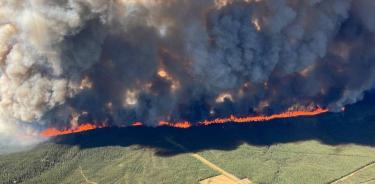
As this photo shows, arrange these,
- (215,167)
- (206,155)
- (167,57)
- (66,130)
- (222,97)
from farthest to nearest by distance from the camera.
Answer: (222,97) → (167,57) → (66,130) → (206,155) → (215,167)

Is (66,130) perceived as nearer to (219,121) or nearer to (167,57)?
(167,57)

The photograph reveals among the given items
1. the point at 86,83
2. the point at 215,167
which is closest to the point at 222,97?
the point at 215,167

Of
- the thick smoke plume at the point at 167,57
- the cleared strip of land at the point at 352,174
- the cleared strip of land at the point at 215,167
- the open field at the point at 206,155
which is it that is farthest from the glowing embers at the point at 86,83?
the cleared strip of land at the point at 352,174

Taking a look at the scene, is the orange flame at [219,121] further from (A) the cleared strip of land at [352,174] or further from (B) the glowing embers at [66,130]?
(A) the cleared strip of land at [352,174]

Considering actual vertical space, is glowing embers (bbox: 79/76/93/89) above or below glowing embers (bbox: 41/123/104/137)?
above

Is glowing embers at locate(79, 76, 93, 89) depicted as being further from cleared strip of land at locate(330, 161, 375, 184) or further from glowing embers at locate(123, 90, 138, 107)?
cleared strip of land at locate(330, 161, 375, 184)

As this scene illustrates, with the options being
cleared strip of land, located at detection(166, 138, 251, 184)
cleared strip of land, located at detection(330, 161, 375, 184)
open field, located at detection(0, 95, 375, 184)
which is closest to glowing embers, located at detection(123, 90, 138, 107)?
open field, located at detection(0, 95, 375, 184)

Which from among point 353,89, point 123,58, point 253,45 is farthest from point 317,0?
point 123,58
